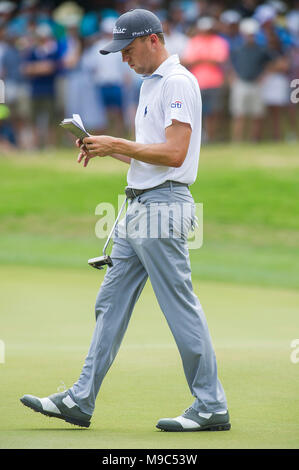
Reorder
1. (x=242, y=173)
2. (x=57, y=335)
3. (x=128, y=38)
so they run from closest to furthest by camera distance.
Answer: (x=128, y=38) → (x=57, y=335) → (x=242, y=173)

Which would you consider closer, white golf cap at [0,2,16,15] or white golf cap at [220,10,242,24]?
white golf cap at [220,10,242,24]

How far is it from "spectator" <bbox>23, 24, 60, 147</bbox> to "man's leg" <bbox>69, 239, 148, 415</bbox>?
1422 centimetres

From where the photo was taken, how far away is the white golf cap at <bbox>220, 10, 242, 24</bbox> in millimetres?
18984

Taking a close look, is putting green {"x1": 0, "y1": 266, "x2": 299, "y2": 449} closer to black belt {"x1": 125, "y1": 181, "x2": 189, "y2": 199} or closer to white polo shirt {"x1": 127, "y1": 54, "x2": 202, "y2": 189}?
black belt {"x1": 125, "y1": 181, "x2": 189, "y2": 199}

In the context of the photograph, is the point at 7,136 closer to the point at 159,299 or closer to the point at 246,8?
the point at 246,8

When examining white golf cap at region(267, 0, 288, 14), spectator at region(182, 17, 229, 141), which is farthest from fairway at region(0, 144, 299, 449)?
white golf cap at region(267, 0, 288, 14)

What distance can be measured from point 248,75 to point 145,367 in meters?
12.4

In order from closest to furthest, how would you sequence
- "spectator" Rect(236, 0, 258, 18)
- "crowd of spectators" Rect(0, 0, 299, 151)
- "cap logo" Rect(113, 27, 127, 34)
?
"cap logo" Rect(113, 27, 127, 34)
"crowd of spectators" Rect(0, 0, 299, 151)
"spectator" Rect(236, 0, 258, 18)

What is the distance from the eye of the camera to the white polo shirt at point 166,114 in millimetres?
5082

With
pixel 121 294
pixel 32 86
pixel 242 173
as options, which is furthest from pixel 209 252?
pixel 121 294

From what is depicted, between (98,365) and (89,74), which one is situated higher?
(89,74)

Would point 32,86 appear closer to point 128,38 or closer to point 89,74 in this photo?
point 89,74

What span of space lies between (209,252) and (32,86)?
7.14 m

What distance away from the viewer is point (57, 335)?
312 inches
